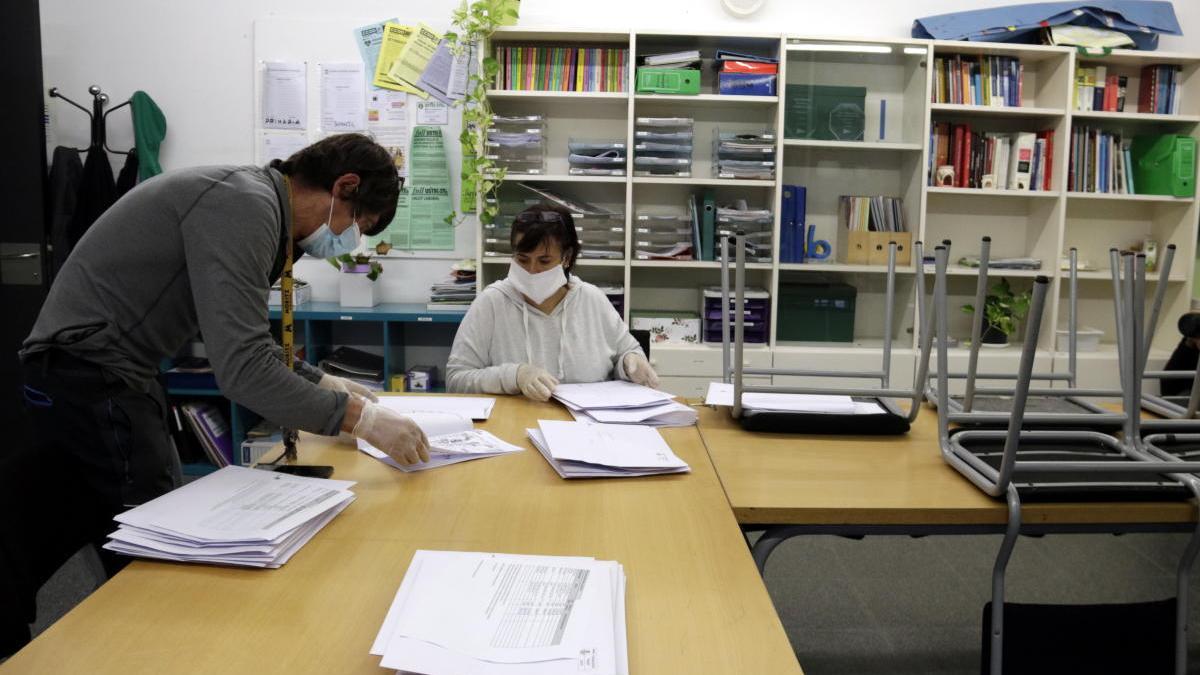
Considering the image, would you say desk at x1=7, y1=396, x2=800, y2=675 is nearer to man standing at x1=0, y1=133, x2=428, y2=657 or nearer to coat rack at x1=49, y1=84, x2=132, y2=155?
man standing at x1=0, y1=133, x2=428, y2=657

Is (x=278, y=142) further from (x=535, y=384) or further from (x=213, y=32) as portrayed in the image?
(x=535, y=384)

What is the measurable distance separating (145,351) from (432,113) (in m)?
2.71

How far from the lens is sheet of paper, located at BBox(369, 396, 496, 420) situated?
79.0 inches

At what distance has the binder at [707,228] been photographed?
396 cm

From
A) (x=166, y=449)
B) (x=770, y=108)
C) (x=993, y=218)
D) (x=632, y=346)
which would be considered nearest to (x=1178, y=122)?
(x=993, y=218)

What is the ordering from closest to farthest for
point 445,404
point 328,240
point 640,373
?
point 328,240, point 445,404, point 640,373

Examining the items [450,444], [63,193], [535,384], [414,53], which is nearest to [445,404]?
[535,384]

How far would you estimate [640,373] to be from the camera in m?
2.36

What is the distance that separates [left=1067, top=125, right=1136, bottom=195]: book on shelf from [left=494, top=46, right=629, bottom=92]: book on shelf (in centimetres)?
210

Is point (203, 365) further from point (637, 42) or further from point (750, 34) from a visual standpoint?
point (750, 34)

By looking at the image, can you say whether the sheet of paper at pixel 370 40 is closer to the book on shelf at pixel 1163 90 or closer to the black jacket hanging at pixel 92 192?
the black jacket hanging at pixel 92 192

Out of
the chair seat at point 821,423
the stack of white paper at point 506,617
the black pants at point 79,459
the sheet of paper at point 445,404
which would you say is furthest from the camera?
the sheet of paper at point 445,404

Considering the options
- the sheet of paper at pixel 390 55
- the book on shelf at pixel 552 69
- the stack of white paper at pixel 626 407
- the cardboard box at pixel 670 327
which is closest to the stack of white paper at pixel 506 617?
the stack of white paper at pixel 626 407

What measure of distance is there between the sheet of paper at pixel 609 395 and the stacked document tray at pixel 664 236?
1761 millimetres
